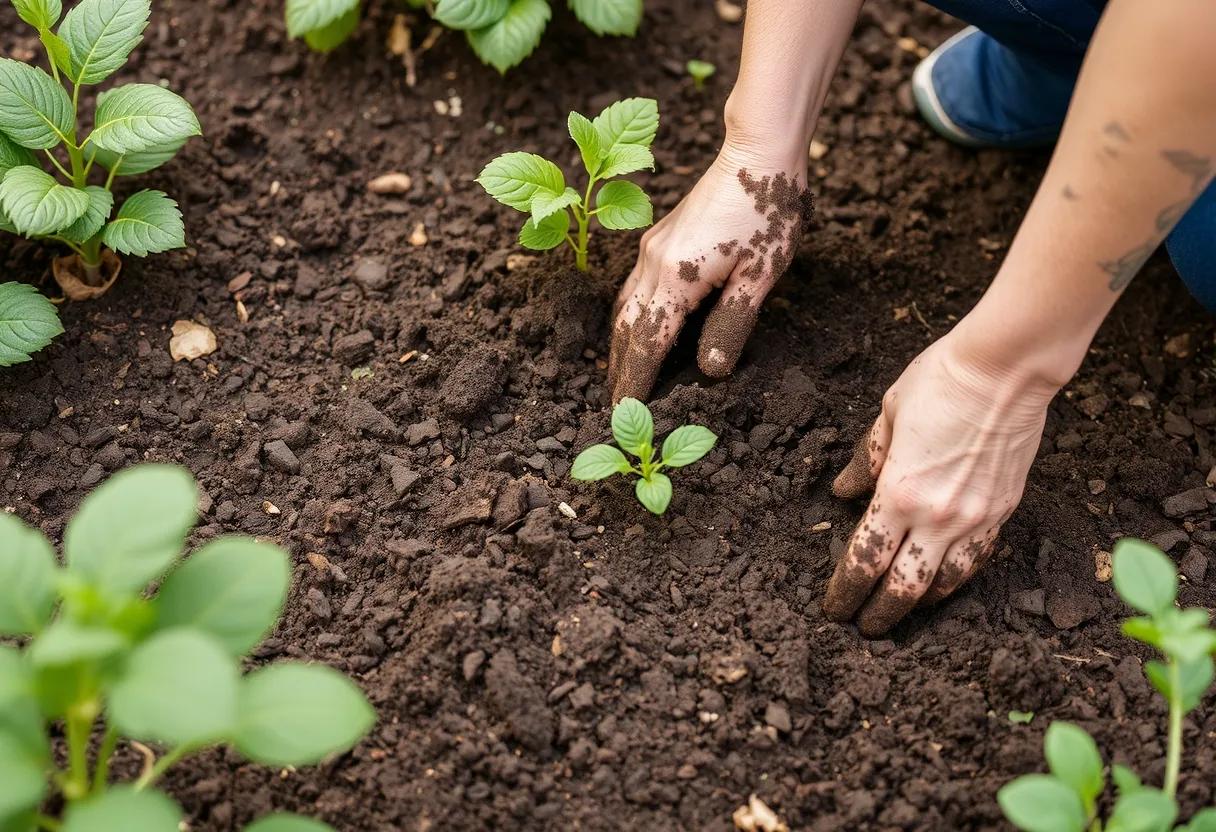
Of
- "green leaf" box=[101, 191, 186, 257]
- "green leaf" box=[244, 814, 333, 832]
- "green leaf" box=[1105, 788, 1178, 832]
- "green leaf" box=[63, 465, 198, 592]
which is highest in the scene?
"green leaf" box=[63, 465, 198, 592]

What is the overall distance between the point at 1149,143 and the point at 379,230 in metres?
1.70

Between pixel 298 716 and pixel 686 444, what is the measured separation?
0.87 meters

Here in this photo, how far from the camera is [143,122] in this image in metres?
2.25

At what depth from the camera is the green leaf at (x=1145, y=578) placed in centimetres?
154

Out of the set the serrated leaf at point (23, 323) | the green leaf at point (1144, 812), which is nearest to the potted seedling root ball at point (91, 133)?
the serrated leaf at point (23, 323)

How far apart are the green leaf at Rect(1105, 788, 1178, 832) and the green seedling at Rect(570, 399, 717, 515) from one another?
841 mm

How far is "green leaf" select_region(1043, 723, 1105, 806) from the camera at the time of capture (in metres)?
1.49

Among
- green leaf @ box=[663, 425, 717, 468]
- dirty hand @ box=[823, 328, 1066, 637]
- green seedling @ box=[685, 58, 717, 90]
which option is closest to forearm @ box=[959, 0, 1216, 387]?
dirty hand @ box=[823, 328, 1066, 637]

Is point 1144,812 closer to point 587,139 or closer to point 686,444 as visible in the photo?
point 686,444

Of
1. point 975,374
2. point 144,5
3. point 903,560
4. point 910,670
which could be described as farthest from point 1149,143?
point 144,5

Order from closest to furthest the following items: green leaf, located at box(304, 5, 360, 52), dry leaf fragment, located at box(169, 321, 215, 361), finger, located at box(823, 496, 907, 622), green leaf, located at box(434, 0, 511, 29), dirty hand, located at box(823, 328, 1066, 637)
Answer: dirty hand, located at box(823, 328, 1066, 637), finger, located at box(823, 496, 907, 622), dry leaf fragment, located at box(169, 321, 215, 361), green leaf, located at box(434, 0, 511, 29), green leaf, located at box(304, 5, 360, 52)

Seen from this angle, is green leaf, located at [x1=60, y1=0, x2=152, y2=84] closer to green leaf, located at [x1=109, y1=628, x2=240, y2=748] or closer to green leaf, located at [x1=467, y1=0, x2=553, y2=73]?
green leaf, located at [x1=467, y1=0, x2=553, y2=73]

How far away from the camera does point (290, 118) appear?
2.86 metres

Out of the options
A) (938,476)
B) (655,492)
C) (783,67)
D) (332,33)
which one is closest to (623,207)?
(783,67)
